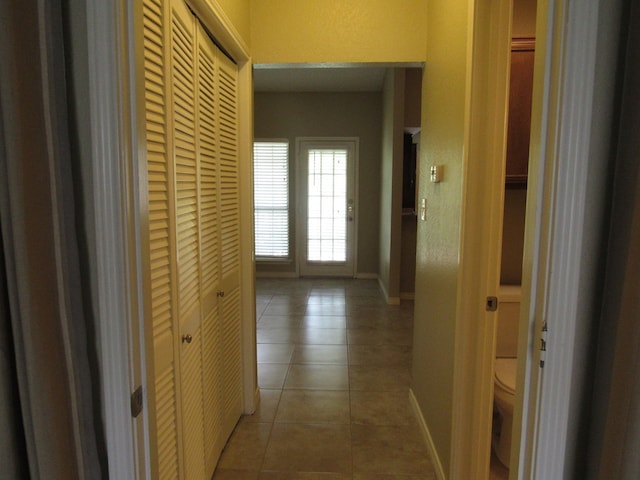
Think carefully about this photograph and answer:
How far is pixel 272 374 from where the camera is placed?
3203 mm

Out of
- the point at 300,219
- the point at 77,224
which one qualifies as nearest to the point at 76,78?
the point at 77,224

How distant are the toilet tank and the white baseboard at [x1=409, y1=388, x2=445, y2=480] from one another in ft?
1.90

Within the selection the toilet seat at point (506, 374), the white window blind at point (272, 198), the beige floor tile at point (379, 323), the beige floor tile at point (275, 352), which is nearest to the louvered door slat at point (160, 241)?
the toilet seat at point (506, 374)

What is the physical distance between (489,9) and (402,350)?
2793 millimetres

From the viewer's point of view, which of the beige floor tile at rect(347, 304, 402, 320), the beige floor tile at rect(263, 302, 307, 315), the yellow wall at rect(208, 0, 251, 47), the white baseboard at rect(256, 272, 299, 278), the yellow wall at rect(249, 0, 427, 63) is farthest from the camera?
the white baseboard at rect(256, 272, 299, 278)

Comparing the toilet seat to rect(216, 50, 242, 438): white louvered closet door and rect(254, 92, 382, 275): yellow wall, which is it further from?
rect(254, 92, 382, 275): yellow wall

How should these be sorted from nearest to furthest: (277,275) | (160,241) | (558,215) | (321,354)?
1. (558,215)
2. (160,241)
3. (321,354)
4. (277,275)

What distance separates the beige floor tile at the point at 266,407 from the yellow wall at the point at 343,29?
6.92 ft

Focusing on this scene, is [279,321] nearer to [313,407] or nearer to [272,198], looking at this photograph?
[313,407]

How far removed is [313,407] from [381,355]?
103 cm

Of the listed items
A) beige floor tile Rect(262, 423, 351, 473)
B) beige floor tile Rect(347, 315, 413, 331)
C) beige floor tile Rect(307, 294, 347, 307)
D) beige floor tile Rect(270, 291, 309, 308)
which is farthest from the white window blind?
beige floor tile Rect(262, 423, 351, 473)

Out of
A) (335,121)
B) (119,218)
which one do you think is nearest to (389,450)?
(119,218)

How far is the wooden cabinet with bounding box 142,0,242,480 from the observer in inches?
52.1

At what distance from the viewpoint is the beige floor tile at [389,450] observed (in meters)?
2.15
